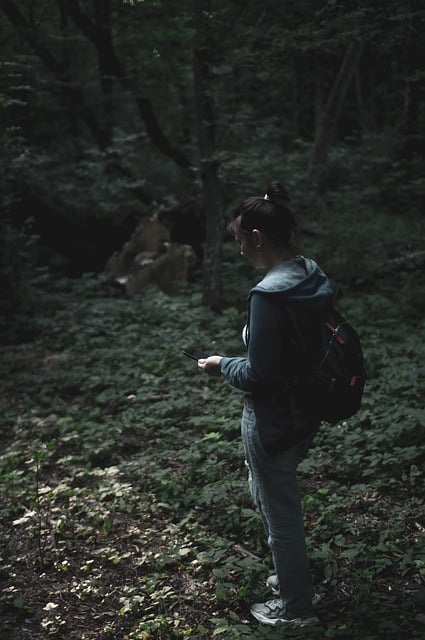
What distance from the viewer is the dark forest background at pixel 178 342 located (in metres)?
3.60

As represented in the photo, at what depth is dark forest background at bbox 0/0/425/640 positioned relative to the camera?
3.60 meters

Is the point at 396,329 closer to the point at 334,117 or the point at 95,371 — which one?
the point at 95,371

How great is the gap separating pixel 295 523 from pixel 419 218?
A: 1066 centimetres

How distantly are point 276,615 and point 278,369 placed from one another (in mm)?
1399

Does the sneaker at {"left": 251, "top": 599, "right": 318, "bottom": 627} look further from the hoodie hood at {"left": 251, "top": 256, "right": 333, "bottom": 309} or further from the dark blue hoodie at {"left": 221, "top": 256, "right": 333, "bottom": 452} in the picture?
the hoodie hood at {"left": 251, "top": 256, "right": 333, "bottom": 309}

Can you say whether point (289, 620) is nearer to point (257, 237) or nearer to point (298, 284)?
point (298, 284)

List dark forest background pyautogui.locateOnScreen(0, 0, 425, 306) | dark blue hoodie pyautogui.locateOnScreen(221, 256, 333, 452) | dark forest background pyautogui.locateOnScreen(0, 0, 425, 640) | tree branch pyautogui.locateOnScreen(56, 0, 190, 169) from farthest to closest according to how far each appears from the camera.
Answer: tree branch pyautogui.locateOnScreen(56, 0, 190, 169)
dark forest background pyautogui.locateOnScreen(0, 0, 425, 306)
dark forest background pyautogui.locateOnScreen(0, 0, 425, 640)
dark blue hoodie pyautogui.locateOnScreen(221, 256, 333, 452)

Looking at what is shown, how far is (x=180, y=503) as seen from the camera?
4.58m

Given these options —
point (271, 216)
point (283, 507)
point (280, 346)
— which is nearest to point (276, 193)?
point (271, 216)

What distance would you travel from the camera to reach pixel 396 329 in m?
7.61

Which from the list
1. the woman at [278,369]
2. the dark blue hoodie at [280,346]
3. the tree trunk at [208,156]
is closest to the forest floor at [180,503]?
the woman at [278,369]

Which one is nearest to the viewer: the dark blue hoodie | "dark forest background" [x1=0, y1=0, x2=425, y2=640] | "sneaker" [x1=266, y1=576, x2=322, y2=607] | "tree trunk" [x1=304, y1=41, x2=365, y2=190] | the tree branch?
the dark blue hoodie

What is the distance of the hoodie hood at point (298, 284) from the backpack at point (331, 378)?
0.33 feet

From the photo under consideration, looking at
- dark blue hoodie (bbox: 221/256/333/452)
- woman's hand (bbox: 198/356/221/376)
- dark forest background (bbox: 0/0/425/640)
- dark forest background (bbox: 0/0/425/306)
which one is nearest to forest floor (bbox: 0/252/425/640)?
dark forest background (bbox: 0/0/425/640)
